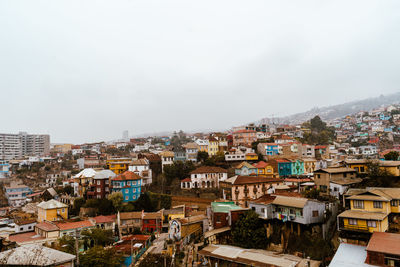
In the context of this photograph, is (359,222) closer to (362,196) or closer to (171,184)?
(362,196)

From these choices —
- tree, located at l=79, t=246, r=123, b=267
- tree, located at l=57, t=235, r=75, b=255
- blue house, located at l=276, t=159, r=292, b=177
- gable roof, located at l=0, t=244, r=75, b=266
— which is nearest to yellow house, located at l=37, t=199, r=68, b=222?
tree, located at l=57, t=235, r=75, b=255

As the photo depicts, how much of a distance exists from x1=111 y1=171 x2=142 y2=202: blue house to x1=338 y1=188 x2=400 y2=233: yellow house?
89.4 ft

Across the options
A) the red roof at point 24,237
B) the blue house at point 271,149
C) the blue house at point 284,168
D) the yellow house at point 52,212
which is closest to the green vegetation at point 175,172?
the blue house at point 284,168

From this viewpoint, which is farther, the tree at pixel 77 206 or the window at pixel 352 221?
the tree at pixel 77 206

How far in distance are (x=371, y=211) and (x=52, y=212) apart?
3493 cm

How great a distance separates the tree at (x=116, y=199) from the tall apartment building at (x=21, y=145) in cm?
6723

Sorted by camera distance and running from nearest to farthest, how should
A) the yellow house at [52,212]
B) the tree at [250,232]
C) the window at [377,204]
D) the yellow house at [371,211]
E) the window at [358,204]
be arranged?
the yellow house at [371,211] < the window at [377,204] < the window at [358,204] < the tree at [250,232] < the yellow house at [52,212]

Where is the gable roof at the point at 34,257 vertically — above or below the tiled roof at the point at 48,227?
above

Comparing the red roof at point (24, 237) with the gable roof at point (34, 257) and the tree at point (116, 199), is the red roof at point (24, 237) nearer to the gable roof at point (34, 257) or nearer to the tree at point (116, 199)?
the tree at point (116, 199)

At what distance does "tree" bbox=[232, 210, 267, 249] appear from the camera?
21828 mm

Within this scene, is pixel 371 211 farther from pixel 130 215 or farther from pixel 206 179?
pixel 130 215

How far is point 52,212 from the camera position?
33.8 m

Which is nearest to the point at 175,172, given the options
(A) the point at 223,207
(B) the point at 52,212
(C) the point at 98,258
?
(A) the point at 223,207

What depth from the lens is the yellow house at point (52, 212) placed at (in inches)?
1314
